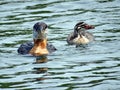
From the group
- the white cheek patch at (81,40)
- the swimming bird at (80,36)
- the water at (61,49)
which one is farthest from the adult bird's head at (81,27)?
the water at (61,49)

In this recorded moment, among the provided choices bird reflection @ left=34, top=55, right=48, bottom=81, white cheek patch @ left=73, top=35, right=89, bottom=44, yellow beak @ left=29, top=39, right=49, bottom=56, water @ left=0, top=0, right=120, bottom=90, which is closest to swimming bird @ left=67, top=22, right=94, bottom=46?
white cheek patch @ left=73, top=35, right=89, bottom=44

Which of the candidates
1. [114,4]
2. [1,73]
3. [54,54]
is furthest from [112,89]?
[114,4]

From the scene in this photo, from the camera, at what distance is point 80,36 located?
2220cm

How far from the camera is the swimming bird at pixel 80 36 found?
2152cm

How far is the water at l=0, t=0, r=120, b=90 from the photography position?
597 inches

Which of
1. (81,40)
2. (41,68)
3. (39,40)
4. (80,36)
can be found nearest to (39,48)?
(39,40)

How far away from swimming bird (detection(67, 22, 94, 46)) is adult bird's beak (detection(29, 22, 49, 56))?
6.16ft

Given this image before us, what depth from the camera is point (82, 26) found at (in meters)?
22.1

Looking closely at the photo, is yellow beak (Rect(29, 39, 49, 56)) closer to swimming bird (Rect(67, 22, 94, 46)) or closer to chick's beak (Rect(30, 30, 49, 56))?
chick's beak (Rect(30, 30, 49, 56))

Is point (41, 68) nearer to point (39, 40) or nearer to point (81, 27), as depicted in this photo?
point (39, 40)

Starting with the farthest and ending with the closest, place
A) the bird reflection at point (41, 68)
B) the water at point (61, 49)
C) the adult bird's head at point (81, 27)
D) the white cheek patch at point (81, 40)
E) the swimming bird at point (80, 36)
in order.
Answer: the adult bird's head at point (81, 27), the white cheek patch at point (81, 40), the swimming bird at point (80, 36), the bird reflection at point (41, 68), the water at point (61, 49)

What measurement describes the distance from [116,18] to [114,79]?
843cm

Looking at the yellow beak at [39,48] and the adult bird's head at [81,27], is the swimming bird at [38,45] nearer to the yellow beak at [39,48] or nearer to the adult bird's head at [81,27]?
the yellow beak at [39,48]

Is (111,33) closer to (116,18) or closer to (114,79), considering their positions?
(116,18)
